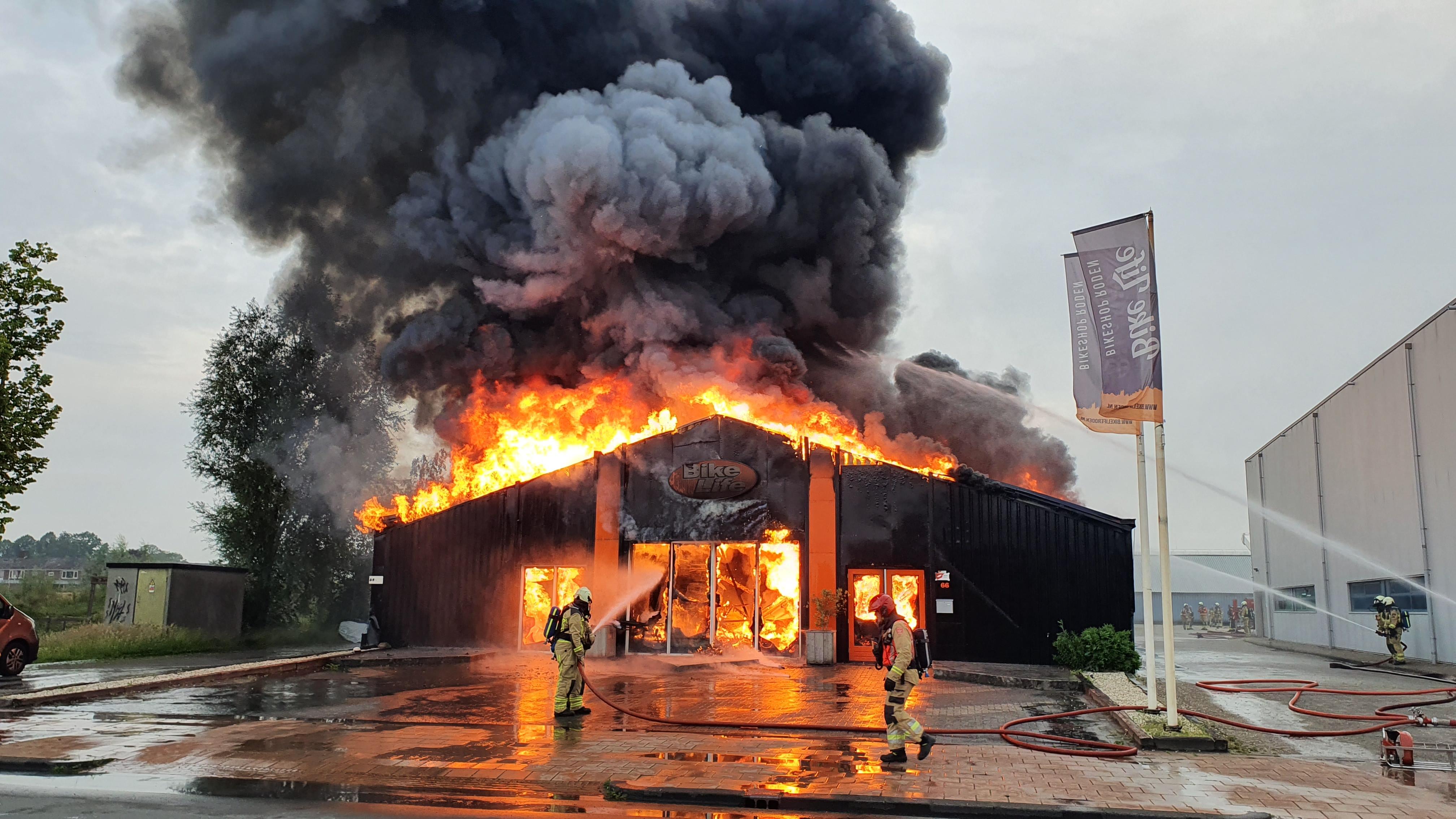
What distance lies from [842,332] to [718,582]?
39.6 ft

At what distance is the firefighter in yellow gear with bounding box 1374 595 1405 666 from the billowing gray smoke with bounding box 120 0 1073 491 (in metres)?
14.3

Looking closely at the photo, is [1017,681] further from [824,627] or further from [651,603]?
[651,603]

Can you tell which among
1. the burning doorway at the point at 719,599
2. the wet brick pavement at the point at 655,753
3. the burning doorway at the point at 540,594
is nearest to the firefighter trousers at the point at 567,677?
the wet brick pavement at the point at 655,753

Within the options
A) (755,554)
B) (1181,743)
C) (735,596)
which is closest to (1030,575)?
(755,554)

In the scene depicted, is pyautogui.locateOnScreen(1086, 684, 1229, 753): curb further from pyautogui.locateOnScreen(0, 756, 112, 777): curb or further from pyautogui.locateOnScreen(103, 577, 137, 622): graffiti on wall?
pyautogui.locateOnScreen(103, 577, 137, 622): graffiti on wall

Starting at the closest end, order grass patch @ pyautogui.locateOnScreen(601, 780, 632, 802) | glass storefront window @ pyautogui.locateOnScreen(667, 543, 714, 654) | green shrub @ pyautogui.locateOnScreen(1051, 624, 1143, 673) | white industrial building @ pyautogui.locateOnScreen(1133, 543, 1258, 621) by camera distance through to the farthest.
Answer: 1. grass patch @ pyautogui.locateOnScreen(601, 780, 632, 802)
2. green shrub @ pyautogui.locateOnScreen(1051, 624, 1143, 673)
3. glass storefront window @ pyautogui.locateOnScreen(667, 543, 714, 654)
4. white industrial building @ pyautogui.locateOnScreen(1133, 543, 1258, 621)

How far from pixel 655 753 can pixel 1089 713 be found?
5.62 metres

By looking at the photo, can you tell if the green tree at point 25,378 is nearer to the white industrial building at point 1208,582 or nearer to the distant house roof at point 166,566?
the distant house roof at point 166,566

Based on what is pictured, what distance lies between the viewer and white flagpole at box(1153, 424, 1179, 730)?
10.4 metres

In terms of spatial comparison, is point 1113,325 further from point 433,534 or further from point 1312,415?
point 1312,415

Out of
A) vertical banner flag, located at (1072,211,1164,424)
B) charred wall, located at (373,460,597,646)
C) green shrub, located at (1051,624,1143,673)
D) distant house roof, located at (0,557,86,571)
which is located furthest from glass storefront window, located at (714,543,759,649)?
distant house roof, located at (0,557,86,571)

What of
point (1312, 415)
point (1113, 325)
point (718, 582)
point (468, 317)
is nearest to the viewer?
point (1113, 325)

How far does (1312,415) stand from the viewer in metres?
31.2

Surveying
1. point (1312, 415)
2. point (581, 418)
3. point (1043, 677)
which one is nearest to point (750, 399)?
point (581, 418)
